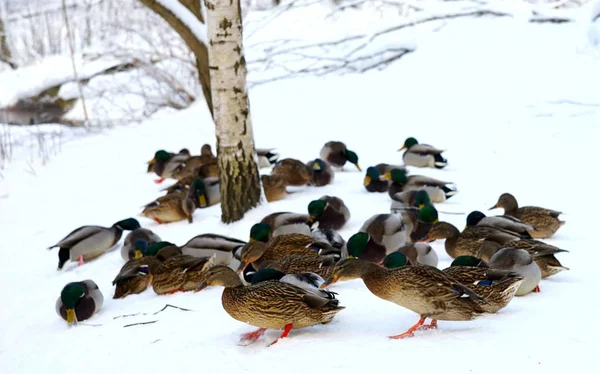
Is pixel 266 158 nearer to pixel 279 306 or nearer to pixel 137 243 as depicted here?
pixel 137 243

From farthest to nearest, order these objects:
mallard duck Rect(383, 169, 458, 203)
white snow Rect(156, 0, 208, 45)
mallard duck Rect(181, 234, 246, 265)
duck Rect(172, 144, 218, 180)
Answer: duck Rect(172, 144, 218, 180) → white snow Rect(156, 0, 208, 45) → mallard duck Rect(383, 169, 458, 203) → mallard duck Rect(181, 234, 246, 265)

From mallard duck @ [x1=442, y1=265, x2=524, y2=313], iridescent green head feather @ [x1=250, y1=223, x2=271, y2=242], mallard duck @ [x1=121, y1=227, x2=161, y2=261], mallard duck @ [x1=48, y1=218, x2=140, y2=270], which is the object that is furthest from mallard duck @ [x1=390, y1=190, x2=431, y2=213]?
mallard duck @ [x1=48, y1=218, x2=140, y2=270]

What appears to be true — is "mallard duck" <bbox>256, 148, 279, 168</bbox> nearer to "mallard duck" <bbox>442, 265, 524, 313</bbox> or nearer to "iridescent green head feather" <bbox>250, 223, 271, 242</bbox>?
"iridescent green head feather" <bbox>250, 223, 271, 242</bbox>

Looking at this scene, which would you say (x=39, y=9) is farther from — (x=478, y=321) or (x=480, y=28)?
(x=478, y=321)

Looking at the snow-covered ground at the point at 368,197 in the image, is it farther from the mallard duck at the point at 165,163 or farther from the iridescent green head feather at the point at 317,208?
the iridescent green head feather at the point at 317,208

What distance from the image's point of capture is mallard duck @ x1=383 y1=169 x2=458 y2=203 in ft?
23.7

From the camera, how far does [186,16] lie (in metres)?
8.65

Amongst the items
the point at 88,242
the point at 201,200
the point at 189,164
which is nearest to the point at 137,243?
the point at 88,242

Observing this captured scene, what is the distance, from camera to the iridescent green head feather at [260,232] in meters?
5.87

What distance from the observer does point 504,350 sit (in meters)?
3.42

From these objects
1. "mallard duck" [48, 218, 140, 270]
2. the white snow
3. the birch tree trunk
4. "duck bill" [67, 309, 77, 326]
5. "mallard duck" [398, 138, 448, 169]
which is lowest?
"duck bill" [67, 309, 77, 326]

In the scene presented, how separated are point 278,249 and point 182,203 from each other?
2.23m

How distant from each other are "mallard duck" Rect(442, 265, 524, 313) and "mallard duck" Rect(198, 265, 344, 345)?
2.50 feet

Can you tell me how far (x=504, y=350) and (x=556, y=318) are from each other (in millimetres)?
680
